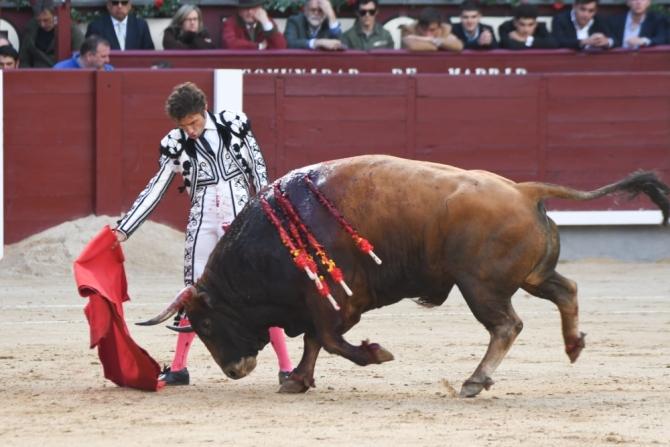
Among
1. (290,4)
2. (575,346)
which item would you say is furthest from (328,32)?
(575,346)

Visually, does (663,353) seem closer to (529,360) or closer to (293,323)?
(529,360)

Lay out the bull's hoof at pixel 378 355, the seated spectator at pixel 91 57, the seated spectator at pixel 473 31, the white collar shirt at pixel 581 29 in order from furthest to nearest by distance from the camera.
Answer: the white collar shirt at pixel 581 29 < the seated spectator at pixel 473 31 < the seated spectator at pixel 91 57 < the bull's hoof at pixel 378 355

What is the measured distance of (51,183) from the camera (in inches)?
380

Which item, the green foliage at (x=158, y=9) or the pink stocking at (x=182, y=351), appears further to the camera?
the green foliage at (x=158, y=9)

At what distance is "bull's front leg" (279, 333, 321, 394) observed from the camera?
4992mm

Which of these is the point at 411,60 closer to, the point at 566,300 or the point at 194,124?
the point at 194,124

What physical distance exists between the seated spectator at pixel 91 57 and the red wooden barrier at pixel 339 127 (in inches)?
3.6

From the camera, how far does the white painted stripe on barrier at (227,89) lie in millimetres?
9789

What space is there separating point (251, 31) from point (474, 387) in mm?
5886

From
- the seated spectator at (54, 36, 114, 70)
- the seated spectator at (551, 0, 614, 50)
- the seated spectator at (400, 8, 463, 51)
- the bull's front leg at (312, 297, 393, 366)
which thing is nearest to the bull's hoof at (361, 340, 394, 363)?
the bull's front leg at (312, 297, 393, 366)

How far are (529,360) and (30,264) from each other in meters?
4.68

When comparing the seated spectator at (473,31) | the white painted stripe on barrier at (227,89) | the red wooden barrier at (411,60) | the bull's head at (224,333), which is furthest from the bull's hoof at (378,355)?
the seated spectator at (473,31)

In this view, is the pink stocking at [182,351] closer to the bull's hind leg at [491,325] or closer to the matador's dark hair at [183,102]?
the matador's dark hair at [183,102]

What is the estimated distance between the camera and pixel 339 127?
10125 millimetres
